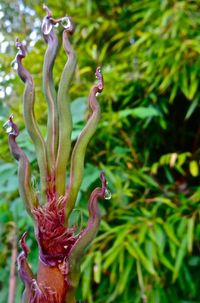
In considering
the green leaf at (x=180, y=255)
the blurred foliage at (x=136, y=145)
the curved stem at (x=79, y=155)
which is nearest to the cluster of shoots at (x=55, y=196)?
the curved stem at (x=79, y=155)

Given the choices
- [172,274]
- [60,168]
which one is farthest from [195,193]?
[60,168]

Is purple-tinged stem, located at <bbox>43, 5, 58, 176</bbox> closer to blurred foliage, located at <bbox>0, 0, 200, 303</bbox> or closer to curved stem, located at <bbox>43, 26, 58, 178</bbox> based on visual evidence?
curved stem, located at <bbox>43, 26, 58, 178</bbox>

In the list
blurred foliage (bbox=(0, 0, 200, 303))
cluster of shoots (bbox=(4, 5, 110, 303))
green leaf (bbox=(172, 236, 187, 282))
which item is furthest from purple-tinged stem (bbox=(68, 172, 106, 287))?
green leaf (bbox=(172, 236, 187, 282))

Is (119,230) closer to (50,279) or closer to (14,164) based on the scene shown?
(14,164)

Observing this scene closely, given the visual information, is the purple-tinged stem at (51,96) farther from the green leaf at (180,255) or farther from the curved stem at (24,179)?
the green leaf at (180,255)

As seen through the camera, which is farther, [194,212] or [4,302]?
[194,212]

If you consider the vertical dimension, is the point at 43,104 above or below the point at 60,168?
above
